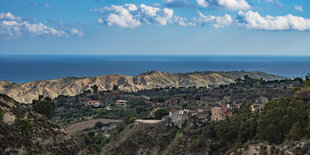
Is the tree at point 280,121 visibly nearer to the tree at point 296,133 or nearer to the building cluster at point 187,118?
the tree at point 296,133

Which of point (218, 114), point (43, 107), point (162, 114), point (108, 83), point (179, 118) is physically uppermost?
point (43, 107)

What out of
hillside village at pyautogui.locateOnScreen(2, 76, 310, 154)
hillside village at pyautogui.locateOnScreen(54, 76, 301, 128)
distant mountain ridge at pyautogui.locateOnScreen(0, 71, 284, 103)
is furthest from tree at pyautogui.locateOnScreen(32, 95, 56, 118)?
distant mountain ridge at pyautogui.locateOnScreen(0, 71, 284, 103)

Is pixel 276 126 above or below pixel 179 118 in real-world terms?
above

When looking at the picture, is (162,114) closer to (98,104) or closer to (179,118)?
(179,118)

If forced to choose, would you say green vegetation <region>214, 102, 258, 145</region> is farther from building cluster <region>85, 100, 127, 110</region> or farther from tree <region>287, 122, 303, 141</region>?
building cluster <region>85, 100, 127, 110</region>

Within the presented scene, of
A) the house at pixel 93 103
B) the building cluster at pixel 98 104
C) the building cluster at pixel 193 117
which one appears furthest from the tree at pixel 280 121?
the house at pixel 93 103

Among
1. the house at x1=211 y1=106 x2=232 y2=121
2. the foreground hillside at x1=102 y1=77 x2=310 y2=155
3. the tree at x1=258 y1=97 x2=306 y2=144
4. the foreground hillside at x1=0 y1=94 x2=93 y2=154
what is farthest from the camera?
the house at x1=211 y1=106 x2=232 y2=121

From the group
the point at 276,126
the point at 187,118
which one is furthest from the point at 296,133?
the point at 187,118

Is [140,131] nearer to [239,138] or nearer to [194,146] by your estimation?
[194,146]
